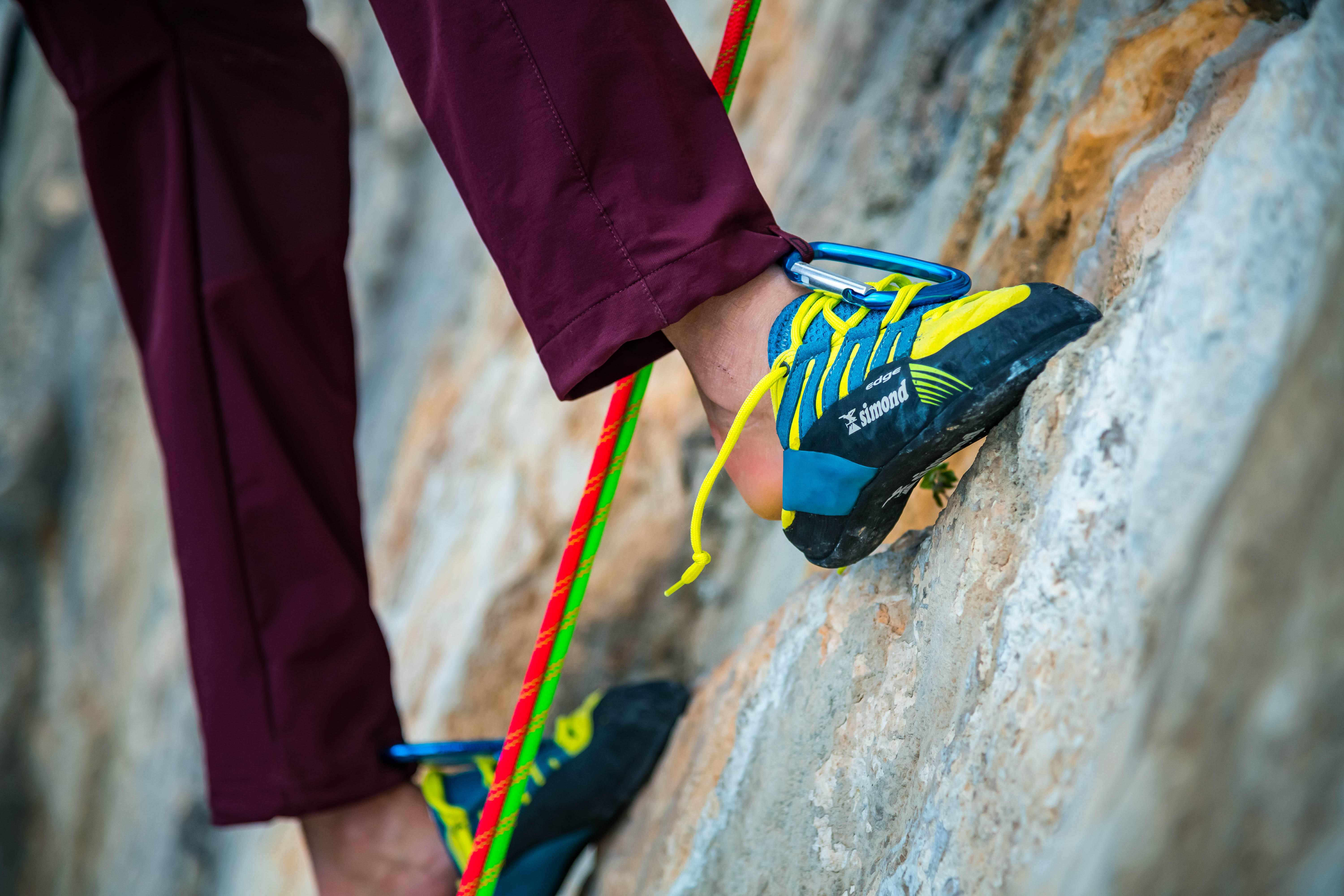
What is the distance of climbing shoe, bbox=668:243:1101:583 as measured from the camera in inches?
20.7

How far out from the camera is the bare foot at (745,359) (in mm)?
612

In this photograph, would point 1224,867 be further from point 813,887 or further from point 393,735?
point 393,735

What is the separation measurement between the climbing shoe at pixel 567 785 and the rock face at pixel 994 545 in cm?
4

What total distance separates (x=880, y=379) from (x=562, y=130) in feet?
0.92

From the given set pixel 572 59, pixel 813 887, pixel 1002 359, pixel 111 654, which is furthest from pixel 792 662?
pixel 111 654

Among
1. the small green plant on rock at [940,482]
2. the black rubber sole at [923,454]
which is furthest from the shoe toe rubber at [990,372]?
the small green plant on rock at [940,482]

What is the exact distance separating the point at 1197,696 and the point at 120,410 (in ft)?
8.29

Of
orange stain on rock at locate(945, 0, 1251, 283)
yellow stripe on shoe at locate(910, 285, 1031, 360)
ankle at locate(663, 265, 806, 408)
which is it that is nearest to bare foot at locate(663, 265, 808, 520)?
ankle at locate(663, 265, 806, 408)

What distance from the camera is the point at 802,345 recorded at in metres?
0.59

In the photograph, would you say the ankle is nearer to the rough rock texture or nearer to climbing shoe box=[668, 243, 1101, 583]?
climbing shoe box=[668, 243, 1101, 583]

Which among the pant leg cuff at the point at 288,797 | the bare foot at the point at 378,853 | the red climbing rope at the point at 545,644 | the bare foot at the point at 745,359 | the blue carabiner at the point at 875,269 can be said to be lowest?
the bare foot at the point at 378,853

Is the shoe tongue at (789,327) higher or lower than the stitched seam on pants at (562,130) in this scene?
lower

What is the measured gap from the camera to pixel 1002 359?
521 millimetres

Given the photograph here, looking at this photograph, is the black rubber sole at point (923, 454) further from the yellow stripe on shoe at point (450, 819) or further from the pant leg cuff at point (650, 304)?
the yellow stripe on shoe at point (450, 819)
